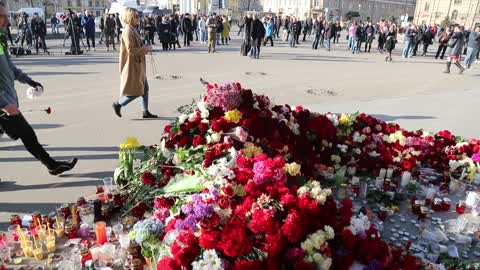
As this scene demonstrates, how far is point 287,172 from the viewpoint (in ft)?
9.34

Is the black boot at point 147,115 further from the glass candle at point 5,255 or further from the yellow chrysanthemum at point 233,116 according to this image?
the glass candle at point 5,255

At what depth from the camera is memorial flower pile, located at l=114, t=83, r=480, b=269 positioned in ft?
7.45

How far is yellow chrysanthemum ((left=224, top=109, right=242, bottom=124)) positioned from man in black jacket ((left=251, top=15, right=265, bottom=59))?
37.9 ft

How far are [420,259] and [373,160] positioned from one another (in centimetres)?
184

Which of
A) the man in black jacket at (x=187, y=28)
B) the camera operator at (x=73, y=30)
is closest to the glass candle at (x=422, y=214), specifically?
the camera operator at (x=73, y=30)

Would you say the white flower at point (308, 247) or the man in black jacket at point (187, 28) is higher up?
the man in black jacket at point (187, 28)

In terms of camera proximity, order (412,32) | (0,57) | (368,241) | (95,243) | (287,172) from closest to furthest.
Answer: (368,241) → (287,172) → (95,243) → (0,57) → (412,32)

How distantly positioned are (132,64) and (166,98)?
2301mm

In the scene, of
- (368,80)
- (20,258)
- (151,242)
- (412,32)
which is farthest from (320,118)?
(412,32)

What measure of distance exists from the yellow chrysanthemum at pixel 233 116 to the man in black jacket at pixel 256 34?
1155 cm

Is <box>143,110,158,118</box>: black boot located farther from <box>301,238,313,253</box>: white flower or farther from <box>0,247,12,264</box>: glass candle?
<box>301,238,313,253</box>: white flower

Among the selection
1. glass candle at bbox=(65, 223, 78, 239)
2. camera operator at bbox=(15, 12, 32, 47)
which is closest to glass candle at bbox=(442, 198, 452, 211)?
glass candle at bbox=(65, 223, 78, 239)

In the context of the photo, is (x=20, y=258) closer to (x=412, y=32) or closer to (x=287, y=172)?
(x=287, y=172)

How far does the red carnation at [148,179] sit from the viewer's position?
350 cm
